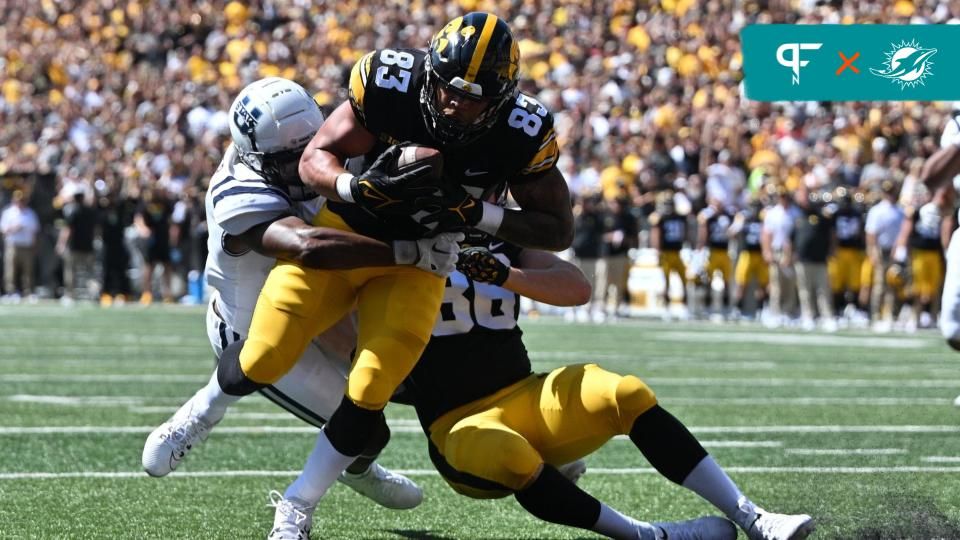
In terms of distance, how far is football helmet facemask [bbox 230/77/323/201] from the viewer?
4281 mm

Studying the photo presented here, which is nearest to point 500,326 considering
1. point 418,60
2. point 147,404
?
point 418,60

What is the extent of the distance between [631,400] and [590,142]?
16.1 meters

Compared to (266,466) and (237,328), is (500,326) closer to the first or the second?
(237,328)

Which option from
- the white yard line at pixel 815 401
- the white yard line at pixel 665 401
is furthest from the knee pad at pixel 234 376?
the white yard line at pixel 815 401

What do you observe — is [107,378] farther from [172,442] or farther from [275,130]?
[275,130]

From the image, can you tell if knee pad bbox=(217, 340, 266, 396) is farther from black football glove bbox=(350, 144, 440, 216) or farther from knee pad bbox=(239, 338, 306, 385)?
black football glove bbox=(350, 144, 440, 216)

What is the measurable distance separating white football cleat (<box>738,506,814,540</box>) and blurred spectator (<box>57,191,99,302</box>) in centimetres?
1657

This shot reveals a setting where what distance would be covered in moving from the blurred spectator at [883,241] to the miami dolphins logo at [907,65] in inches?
466

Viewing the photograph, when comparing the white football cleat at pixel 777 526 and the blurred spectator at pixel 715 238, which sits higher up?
the white football cleat at pixel 777 526

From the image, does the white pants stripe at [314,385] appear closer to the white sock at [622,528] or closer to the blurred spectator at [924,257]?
the white sock at [622,528]

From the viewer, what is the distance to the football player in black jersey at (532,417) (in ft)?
12.2

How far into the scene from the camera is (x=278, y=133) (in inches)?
169

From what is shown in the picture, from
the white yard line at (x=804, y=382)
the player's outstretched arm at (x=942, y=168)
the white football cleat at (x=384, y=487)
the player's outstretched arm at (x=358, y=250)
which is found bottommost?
the white yard line at (x=804, y=382)

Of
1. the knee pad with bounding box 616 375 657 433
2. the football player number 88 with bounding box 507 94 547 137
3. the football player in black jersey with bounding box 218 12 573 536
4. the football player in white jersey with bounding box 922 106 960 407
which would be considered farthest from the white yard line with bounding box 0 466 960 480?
the football player number 88 with bounding box 507 94 547 137
